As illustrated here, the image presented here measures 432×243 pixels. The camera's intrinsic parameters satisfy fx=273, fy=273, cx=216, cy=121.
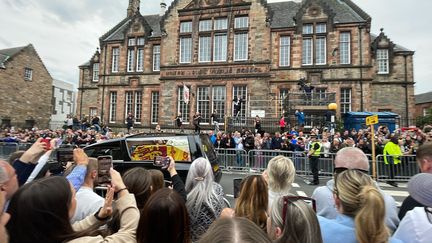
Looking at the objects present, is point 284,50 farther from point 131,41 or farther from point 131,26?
point 131,26

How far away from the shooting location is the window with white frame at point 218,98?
970 inches

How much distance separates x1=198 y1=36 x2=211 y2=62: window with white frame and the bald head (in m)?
22.8

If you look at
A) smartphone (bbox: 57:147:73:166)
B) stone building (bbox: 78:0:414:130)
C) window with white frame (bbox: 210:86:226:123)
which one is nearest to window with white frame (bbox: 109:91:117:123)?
stone building (bbox: 78:0:414:130)

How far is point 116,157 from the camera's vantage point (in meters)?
7.63

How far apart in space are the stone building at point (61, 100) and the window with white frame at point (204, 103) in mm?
39793

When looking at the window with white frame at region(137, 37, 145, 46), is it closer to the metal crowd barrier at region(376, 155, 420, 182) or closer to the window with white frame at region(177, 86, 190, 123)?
the window with white frame at region(177, 86, 190, 123)

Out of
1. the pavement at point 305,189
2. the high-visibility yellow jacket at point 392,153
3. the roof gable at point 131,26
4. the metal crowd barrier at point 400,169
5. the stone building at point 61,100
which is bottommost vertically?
the pavement at point 305,189

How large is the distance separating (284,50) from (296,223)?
78.0 ft

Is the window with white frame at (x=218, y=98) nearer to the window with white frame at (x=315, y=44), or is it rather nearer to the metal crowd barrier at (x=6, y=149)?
the window with white frame at (x=315, y=44)

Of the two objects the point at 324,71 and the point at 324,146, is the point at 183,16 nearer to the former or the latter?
the point at 324,71

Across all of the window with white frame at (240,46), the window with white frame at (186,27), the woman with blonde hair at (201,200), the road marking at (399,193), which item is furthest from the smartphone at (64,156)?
the window with white frame at (186,27)

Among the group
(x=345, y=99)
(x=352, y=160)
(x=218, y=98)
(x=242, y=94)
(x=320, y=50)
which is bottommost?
(x=352, y=160)

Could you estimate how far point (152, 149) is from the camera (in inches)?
296

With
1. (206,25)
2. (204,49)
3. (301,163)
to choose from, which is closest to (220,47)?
(204,49)
